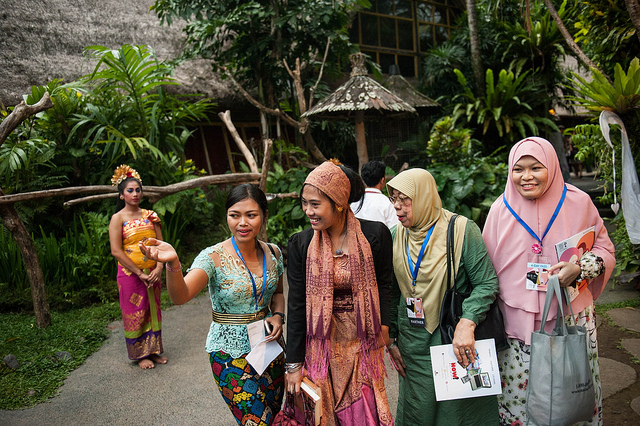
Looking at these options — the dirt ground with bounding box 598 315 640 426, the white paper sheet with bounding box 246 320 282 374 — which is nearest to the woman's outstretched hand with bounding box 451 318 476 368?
the white paper sheet with bounding box 246 320 282 374

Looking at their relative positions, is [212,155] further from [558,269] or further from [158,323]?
[558,269]

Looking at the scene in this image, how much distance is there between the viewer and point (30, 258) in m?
4.88

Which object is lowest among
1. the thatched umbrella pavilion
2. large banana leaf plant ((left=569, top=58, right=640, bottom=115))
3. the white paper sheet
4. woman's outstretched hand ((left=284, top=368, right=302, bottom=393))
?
woman's outstretched hand ((left=284, top=368, right=302, bottom=393))

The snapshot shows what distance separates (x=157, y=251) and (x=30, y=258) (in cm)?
390

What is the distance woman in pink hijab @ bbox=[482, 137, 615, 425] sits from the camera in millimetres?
2207

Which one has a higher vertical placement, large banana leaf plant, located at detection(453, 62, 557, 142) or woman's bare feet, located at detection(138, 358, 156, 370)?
large banana leaf plant, located at detection(453, 62, 557, 142)

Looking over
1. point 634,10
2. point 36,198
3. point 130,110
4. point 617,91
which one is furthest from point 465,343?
point 130,110

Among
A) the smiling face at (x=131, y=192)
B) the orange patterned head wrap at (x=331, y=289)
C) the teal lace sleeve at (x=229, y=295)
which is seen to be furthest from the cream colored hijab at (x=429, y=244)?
the smiling face at (x=131, y=192)

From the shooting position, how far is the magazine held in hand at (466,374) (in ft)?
6.68

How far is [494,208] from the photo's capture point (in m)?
2.44

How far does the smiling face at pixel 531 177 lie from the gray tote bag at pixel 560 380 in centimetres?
52

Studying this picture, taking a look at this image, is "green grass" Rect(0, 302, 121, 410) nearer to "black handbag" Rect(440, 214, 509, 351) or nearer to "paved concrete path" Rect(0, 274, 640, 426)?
"paved concrete path" Rect(0, 274, 640, 426)

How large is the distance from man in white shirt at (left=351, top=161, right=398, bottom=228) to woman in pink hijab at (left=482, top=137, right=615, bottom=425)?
1621 mm

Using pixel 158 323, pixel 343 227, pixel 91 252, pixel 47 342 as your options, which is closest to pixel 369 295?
pixel 343 227
